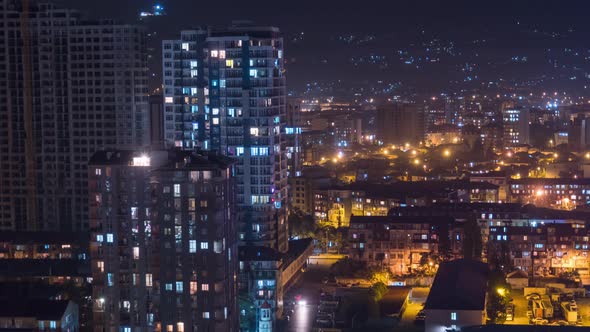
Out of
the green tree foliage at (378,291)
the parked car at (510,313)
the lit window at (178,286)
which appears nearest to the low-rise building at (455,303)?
the parked car at (510,313)

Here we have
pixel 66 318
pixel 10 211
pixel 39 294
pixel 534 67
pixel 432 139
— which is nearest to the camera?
pixel 66 318

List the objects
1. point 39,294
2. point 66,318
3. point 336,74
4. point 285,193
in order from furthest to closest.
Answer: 1. point 336,74
2. point 285,193
3. point 39,294
4. point 66,318

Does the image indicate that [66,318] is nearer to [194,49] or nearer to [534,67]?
[194,49]

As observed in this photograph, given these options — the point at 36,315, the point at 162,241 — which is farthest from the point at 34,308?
the point at 162,241

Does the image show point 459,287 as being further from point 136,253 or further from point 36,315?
point 36,315

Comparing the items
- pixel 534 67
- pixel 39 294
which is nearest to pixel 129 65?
pixel 39 294

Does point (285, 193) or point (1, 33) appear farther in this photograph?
→ point (1, 33)

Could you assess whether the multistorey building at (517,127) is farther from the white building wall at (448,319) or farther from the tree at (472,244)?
the white building wall at (448,319)
